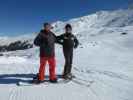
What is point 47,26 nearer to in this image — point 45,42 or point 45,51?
point 45,42

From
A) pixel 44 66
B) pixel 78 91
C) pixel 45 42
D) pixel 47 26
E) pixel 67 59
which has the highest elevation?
pixel 47 26

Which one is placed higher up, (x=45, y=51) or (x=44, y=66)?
(x=45, y=51)

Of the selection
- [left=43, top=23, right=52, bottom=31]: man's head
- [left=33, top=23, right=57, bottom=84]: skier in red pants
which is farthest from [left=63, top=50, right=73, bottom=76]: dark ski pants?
[left=43, top=23, right=52, bottom=31]: man's head

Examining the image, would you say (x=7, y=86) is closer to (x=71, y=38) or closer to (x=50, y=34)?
(x=50, y=34)

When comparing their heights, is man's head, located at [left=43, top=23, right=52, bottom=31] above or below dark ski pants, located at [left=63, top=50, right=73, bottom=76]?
above

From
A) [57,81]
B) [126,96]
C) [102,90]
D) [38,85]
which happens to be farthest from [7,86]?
[126,96]

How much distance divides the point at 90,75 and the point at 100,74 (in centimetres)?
43

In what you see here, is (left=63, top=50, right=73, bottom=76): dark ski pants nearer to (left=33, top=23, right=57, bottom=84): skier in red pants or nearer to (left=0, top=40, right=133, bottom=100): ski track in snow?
(left=0, top=40, right=133, bottom=100): ski track in snow

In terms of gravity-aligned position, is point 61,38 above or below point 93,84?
above

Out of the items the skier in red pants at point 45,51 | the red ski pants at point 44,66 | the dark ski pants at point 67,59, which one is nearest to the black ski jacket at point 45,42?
the skier in red pants at point 45,51

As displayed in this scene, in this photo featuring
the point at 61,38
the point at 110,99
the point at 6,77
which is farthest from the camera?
the point at 6,77

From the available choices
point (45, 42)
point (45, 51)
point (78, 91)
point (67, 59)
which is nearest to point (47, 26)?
point (45, 42)

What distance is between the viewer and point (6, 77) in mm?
10273

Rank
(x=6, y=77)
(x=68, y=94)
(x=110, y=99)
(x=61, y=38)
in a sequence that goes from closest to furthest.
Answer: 1. (x=110, y=99)
2. (x=68, y=94)
3. (x=61, y=38)
4. (x=6, y=77)
